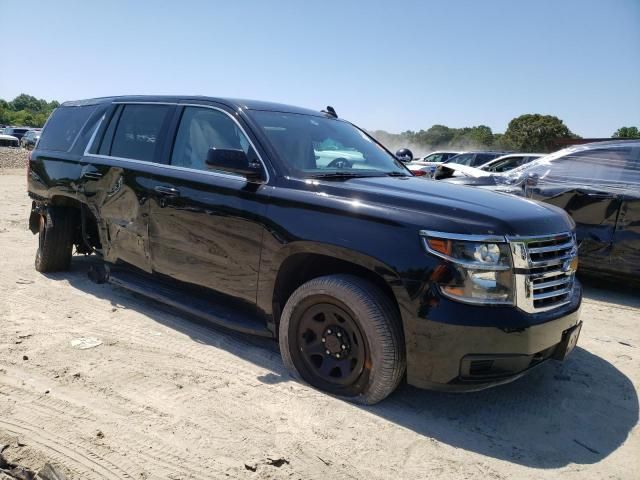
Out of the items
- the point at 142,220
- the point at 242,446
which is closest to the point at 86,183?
the point at 142,220

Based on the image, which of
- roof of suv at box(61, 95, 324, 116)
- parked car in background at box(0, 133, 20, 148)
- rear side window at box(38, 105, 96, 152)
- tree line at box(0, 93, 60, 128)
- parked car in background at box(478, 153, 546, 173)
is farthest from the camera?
tree line at box(0, 93, 60, 128)

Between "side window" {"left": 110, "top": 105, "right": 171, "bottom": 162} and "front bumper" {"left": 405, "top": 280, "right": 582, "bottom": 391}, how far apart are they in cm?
277

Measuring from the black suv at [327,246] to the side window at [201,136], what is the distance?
0.04ft

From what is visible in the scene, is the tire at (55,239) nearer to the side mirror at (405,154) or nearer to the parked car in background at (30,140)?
the parked car in background at (30,140)

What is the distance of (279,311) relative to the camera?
3.52 meters

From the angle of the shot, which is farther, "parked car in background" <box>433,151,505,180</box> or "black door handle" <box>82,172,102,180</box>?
"parked car in background" <box>433,151,505,180</box>

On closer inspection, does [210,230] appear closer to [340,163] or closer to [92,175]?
[340,163]

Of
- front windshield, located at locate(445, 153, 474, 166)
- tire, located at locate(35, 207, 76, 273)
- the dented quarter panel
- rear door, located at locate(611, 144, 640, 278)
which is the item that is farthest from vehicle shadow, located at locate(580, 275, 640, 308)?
front windshield, located at locate(445, 153, 474, 166)

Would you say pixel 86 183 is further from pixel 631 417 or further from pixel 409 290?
pixel 631 417

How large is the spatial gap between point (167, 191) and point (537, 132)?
198 ft

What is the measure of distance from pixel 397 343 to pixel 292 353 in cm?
79

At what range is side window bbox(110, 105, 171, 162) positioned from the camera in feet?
14.4

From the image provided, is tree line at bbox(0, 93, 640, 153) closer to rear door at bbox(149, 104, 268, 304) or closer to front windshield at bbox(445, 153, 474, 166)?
front windshield at bbox(445, 153, 474, 166)

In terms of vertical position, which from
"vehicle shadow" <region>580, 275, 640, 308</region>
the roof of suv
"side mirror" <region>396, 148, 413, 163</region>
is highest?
the roof of suv
